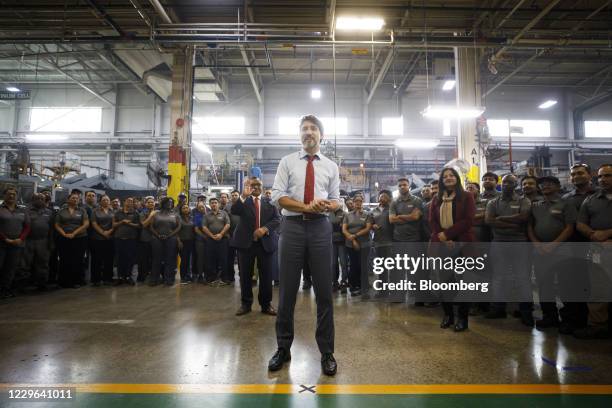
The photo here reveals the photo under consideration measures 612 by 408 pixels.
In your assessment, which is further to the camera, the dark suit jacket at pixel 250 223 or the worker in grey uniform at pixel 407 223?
the worker in grey uniform at pixel 407 223

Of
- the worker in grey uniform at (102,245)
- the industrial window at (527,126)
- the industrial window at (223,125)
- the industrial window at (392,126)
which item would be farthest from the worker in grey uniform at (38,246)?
the industrial window at (527,126)

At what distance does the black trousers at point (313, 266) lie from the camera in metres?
2.21

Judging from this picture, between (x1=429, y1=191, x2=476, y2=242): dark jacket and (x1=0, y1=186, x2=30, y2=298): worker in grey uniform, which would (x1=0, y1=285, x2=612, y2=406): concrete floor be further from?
(x1=429, y1=191, x2=476, y2=242): dark jacket

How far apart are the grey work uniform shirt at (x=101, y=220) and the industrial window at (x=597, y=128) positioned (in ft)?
75.6

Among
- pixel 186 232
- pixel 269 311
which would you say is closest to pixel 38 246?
pixel 186 232

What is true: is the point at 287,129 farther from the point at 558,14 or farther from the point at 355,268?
the point at 355,268

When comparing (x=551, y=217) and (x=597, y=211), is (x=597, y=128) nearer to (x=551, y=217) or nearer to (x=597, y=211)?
(x=551, y=217)

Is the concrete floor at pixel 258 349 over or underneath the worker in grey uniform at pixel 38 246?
underneath

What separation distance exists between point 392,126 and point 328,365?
16.4 meters

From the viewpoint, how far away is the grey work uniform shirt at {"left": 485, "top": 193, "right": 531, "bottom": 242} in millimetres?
3600

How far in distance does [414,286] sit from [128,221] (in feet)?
16.8

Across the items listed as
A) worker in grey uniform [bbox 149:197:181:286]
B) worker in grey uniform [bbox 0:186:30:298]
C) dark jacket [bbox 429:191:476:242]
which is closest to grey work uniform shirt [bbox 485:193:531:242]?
dark jacket [bbox 429:191:476:242]

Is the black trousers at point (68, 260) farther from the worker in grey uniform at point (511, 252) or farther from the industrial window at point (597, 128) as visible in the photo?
the industrial window at point (597, 128)

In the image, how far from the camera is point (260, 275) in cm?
384
